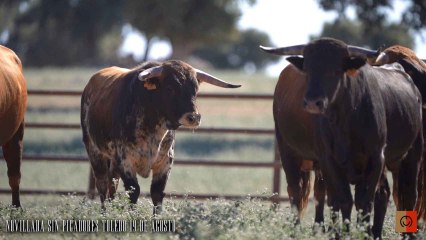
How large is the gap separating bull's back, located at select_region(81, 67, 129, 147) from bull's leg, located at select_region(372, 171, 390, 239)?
2840mm

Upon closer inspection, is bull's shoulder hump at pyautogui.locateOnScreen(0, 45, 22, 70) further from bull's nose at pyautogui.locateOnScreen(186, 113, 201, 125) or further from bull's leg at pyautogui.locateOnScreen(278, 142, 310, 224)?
bull's leg at pyautogui.locateOnScreen(278, 142, 310, 224)

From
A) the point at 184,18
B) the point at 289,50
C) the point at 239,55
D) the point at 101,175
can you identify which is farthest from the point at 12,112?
the point at 239,55

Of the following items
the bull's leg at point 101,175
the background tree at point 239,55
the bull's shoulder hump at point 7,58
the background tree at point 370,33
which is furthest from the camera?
the background tree at point 239,55

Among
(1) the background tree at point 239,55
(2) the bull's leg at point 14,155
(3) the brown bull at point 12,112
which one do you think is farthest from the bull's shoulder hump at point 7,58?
(1) the background tree at point 239,55

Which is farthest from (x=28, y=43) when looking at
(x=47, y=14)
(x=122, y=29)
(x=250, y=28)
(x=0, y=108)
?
(x=0, y=108)

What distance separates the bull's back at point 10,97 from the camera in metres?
10.7

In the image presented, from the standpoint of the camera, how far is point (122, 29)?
205 feet

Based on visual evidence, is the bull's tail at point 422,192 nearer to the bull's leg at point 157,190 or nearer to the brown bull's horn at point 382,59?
the brown bull's horn at point 382,59

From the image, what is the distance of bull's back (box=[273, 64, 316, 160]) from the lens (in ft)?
29.7

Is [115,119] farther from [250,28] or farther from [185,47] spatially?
[250,28]

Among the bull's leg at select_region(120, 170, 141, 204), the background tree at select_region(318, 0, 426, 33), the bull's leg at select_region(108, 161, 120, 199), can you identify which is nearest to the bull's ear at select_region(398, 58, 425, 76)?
the bull's leg at select_region(120, 170, 141, 204)

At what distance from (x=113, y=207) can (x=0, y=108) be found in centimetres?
243

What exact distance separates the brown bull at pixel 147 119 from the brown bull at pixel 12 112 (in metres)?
0.92

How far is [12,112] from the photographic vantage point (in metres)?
10.9
